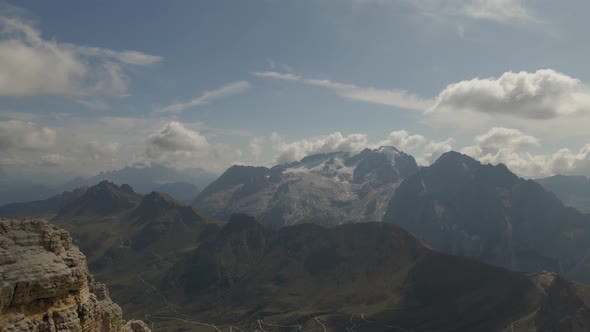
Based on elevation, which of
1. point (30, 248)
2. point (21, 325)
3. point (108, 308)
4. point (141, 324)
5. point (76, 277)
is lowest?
point (141, 324)

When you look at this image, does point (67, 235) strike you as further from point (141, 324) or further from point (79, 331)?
point (141, 324)

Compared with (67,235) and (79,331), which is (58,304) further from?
(67,235)

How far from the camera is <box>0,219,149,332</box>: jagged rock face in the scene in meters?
26.8

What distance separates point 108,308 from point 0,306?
12.5m

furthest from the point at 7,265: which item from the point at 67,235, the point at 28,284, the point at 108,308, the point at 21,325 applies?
the point at 108,308

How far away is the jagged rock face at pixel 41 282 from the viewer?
26.8 metres

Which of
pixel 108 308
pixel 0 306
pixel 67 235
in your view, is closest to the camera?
pixel 0 306

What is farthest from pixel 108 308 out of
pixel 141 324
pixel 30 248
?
pixel 141 324

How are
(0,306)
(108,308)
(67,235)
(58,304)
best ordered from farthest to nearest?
1. (108,308)
2. (67,235)
3. (58,304)
4. (0,306)

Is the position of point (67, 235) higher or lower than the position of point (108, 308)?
higher

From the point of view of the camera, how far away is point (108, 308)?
1481 inches

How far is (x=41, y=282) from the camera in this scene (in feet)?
91.6

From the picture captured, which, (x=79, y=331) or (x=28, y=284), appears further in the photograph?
(x=79, y=331)

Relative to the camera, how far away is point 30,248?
29.5 metres
